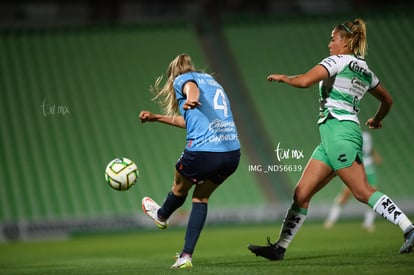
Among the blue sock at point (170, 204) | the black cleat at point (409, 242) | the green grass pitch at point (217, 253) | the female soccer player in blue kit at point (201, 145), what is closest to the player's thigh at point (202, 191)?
the female soccer player in blue kit at point (201, 145)

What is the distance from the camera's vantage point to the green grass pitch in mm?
6887

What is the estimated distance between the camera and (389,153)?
57.8ft

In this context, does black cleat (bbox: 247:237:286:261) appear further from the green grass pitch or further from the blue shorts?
the blue shorts

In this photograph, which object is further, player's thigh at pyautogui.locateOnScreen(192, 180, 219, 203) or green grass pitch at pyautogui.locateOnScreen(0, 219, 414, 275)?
player's thigh at pyautogui.locateOnScreen(192, 180, 219, 203)

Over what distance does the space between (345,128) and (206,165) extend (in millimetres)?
1386

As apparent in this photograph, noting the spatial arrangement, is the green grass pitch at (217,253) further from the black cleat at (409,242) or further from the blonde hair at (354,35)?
the blonde hair at (354,35)

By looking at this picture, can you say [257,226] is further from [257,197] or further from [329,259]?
[329,259]

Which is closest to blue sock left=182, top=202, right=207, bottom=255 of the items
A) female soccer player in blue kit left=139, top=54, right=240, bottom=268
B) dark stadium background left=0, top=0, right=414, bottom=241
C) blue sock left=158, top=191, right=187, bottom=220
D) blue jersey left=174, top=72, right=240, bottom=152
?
female soccer player in blue kit left=139, top=54, right=240, bottom=268

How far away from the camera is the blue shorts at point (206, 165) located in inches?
278

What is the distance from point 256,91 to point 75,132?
4772mm

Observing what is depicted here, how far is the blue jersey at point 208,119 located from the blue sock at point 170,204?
0.62 m

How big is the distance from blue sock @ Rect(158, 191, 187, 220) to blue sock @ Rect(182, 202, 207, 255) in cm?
34

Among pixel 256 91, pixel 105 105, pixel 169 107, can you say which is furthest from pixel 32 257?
pixel 256 91

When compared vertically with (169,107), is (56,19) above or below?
above
